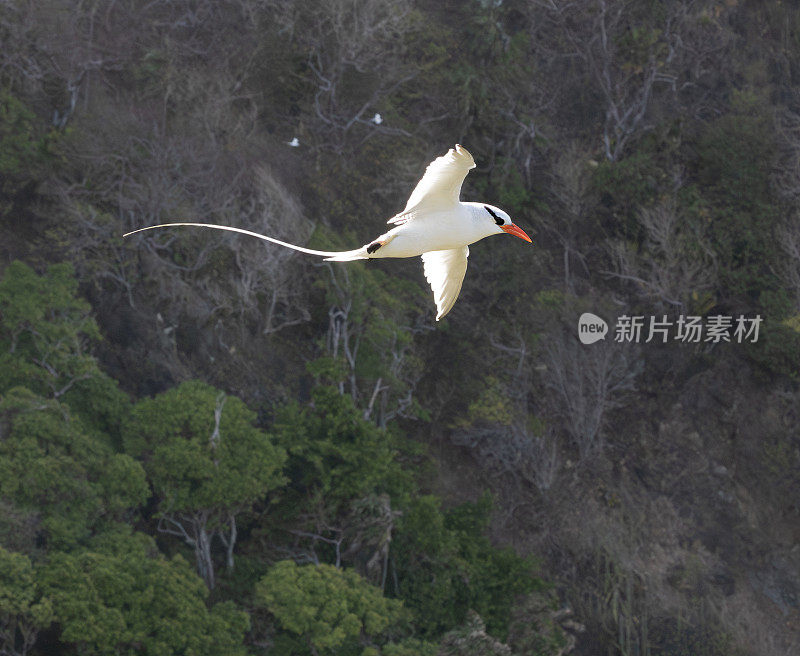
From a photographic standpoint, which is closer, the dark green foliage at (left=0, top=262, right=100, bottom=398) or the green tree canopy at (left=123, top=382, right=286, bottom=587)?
the green tree canopy at (left=123, top=382, right=286, bottom=587)

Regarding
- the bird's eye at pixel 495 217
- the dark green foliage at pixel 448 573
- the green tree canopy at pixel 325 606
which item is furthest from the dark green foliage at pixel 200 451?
the bird's eye at pixel 495 217

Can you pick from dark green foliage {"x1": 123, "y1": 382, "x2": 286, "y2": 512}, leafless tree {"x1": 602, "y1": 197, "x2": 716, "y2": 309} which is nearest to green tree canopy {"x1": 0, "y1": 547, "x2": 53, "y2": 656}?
dark green foliage {"x1": 123, "y1": 382, "x2": 286, "y2": 512}

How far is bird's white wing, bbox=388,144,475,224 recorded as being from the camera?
10172 millimetres

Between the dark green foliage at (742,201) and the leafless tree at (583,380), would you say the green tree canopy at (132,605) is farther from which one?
the dark green foliage at (742,201)

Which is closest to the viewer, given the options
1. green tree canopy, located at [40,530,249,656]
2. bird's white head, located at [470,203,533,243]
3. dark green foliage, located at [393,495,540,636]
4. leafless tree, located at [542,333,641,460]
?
bird's white head, located at [470,203,533,243]

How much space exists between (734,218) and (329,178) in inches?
A: 302

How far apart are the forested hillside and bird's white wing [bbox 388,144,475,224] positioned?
30.9 feet

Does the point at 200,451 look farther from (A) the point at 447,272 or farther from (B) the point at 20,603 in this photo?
(A) the point at 447,272

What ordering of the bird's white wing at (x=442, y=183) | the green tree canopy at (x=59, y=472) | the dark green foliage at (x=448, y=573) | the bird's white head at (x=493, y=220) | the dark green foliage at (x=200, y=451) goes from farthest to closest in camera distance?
the dark green foliage at (x=448, y=573) < the dark green foliage at (x=200, y=451) < the green tree canopy at (x=59, y=472) < the bird's white head at (x=493, y=220) < the bird's white wing at (x=442, y=183)

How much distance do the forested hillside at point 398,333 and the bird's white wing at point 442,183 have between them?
30.9 ft

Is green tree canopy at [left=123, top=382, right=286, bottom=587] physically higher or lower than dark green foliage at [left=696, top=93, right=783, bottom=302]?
lower

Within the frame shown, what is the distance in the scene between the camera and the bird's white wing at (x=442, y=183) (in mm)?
10172

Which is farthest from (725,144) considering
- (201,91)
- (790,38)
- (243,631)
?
(243,631)

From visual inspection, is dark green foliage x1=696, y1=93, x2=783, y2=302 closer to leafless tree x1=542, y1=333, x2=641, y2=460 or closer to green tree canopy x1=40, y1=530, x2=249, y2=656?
leafless tree x1=542, y1=333, x2=641, y2=460
